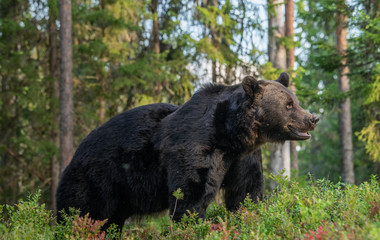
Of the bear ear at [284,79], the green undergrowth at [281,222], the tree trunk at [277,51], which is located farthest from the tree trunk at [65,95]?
the bear ear at [284,79]

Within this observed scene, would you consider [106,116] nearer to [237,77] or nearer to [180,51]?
[180,51]

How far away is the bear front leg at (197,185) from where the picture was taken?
5309mm

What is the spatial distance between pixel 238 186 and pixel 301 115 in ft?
4.01

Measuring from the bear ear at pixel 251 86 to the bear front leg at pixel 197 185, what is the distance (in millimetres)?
892

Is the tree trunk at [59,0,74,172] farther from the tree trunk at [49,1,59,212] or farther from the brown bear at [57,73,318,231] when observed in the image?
the brown bear at [57,73,318,231]

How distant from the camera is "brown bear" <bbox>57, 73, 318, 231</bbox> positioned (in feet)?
17.9

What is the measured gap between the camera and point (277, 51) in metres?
14.5

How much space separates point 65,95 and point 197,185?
7.95 metres

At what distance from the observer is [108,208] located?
6035mm

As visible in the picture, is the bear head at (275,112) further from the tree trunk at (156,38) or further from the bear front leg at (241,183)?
the tree trunk at (156,38)

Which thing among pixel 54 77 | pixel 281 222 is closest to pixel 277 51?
pixel 54 77

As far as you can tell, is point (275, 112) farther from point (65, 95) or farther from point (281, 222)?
point (65, 95)

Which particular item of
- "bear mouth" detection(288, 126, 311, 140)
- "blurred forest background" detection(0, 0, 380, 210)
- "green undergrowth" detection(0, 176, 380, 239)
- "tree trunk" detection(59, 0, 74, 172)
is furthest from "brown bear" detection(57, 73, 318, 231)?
"blurred forest background" detection(0, 0, 380, 210)

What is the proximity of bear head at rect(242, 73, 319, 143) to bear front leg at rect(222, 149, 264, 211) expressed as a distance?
1.31ft
